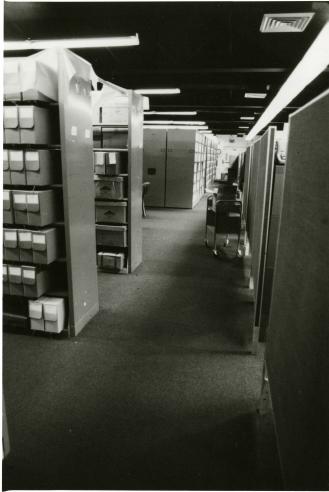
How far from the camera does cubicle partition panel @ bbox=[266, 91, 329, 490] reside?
911 mm

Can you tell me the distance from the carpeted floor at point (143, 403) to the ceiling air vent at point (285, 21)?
10.6 ft

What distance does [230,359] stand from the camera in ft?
8.30

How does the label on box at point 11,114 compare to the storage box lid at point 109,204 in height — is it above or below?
above

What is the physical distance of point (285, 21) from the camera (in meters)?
4.23

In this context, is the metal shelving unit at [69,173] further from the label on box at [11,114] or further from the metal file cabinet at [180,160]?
the metal file cabinet at [180,160]

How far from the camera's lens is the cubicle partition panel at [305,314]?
91cm

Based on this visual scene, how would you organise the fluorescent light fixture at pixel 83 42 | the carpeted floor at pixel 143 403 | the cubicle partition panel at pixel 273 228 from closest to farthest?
1. the carpeted floor at pixel 143 403
2. the cubicle partition panel at pixel 273 228
3. the fluorescent light fixture at pixel 83 42

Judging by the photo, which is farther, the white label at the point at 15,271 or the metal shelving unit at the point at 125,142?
the metal shelving unit at the point at 125,142

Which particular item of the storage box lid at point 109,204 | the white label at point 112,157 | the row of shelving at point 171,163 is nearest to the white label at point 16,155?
the white label at point 112,157

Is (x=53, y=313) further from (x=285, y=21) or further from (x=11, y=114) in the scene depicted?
(x=285, y=21)

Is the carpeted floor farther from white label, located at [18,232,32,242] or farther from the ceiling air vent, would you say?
the ceiling air vent

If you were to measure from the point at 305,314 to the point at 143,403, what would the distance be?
4.22ft

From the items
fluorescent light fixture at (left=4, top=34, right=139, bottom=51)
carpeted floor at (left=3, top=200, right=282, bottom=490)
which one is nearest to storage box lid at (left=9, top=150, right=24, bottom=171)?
carpeted floor at (left=3, top=200, right=282, bottom=490)

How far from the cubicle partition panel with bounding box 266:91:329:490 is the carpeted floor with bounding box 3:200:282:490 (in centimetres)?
45
